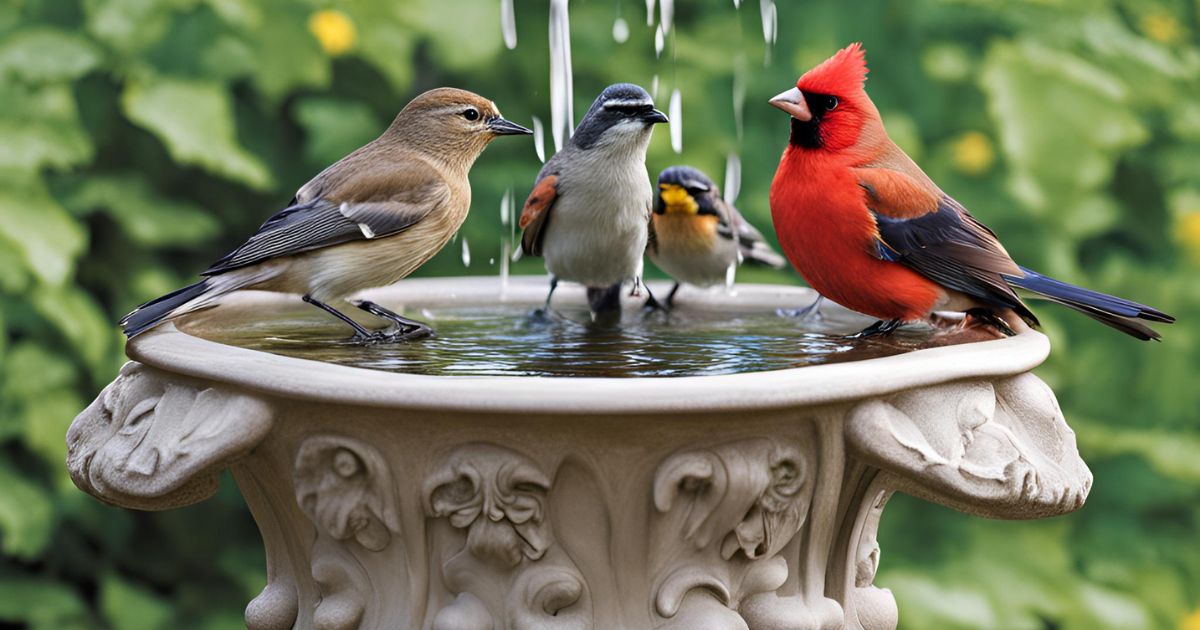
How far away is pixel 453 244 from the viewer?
18.2 feet

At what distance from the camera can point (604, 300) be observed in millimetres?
4148

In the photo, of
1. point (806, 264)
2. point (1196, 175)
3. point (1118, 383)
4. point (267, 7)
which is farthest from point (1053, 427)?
point (267, 7)

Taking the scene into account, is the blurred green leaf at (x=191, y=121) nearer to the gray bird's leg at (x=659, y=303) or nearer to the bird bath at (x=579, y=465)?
the gray bird's leg at (x=659, y=303)

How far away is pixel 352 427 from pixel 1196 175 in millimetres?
3891

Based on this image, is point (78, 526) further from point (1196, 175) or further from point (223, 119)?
point (1196, 175)

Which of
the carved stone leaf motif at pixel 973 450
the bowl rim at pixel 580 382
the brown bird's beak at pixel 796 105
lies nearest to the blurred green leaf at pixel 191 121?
the bowl rim at pixel 580 382

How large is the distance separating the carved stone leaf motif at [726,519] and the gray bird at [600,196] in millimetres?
1219

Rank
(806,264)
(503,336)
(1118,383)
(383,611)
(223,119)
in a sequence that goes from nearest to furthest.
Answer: (383,611) < (806,264) < (503,336) < (223,119) < (1118,383)

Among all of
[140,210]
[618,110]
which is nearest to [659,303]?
[618,110]

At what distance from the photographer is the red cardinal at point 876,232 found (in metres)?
3.19

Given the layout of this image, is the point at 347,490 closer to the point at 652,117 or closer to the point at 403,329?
the point at 403,329

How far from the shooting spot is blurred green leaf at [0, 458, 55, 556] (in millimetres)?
4688

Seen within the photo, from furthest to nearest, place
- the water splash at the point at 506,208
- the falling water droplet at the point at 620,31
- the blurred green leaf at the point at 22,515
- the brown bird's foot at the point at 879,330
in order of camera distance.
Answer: the falling water droplet at the point at 620,31 → the water splash at the point at 506,208 → the blurred green leaf at the point at 22,515 → the brown bird's foot at the point at 879,330

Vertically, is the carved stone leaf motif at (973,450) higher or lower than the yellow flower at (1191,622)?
higher
